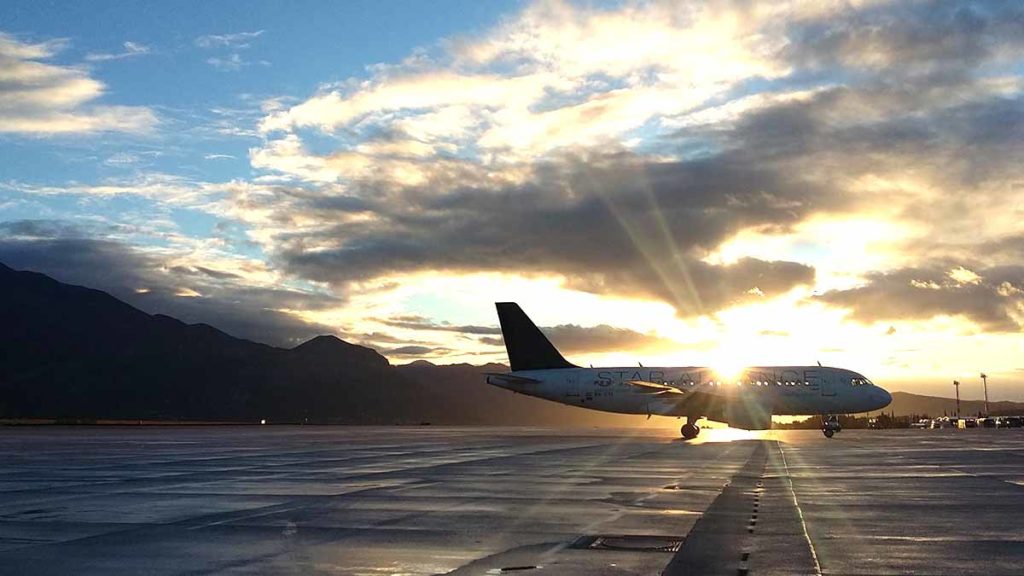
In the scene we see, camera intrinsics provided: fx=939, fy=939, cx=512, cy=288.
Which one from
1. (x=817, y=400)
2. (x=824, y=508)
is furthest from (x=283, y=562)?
(x=817, y=400)

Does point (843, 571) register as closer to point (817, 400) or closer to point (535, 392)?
point (817, 400)

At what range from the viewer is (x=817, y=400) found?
63031 millimetres

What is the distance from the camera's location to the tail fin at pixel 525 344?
74688 millimetres

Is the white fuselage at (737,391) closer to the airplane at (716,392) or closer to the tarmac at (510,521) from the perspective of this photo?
the airplane at (716,392)

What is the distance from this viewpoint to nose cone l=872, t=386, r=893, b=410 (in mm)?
64000

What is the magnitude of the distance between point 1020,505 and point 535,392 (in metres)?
56.9

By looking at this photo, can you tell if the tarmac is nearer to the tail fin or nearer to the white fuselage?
the white fuselage

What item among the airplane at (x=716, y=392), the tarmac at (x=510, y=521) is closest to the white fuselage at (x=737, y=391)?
the airplane at (x=716, y=392)

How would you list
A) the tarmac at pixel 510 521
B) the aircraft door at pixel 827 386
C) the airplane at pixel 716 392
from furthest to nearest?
1. the aircraft door at pixel 827 386
2. the airplane at pixel 716 392
3. the tarmac at pixel 510 521

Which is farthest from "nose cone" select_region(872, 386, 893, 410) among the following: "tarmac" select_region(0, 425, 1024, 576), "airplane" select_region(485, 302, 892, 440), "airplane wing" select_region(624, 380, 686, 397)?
"tarmac" select_region(0, 425, 1024, 576)

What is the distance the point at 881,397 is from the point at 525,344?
2693 cm

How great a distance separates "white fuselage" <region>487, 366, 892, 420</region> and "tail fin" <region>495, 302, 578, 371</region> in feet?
20.0

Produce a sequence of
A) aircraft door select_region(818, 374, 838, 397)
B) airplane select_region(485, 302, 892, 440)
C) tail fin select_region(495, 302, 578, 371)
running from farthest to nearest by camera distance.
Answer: tail fin select_region(495, 302, 578, 371), aircraft door select_region(818, 374, 838, 397), airplane select_region(485, 302, 892, 440)

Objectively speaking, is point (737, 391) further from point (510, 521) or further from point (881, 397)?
point (510, 521)
